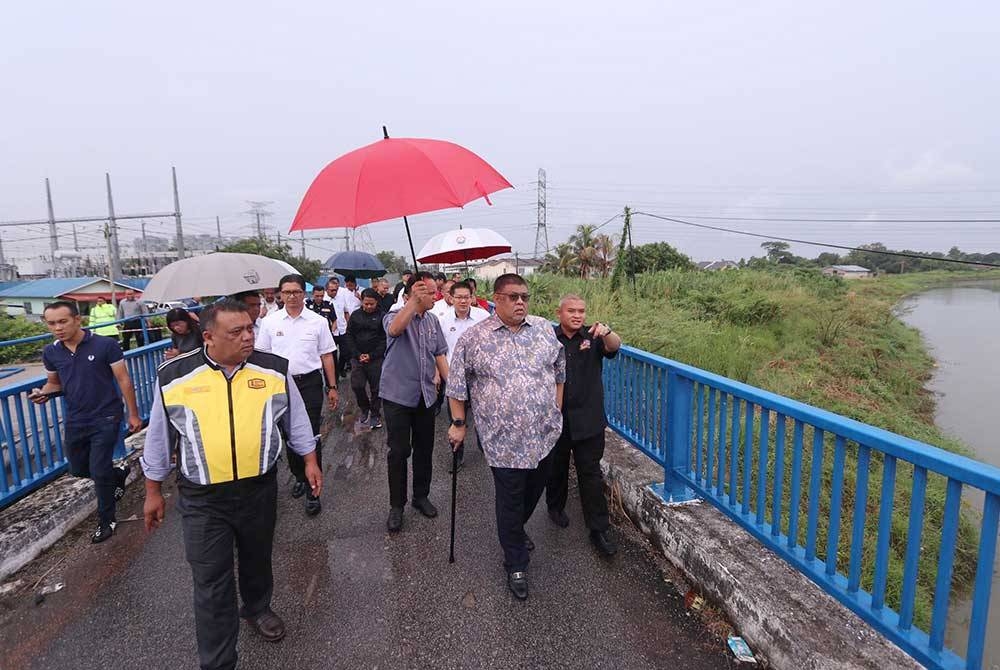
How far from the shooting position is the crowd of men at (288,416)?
2.22 meters

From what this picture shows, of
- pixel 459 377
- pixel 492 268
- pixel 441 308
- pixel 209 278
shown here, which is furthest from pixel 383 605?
pixel 492 268

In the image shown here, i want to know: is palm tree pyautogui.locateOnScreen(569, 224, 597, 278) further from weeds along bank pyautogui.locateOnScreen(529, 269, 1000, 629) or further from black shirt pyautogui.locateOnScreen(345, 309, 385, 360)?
black shirt pyautogui.locateOnScreen(345, 309, 385, 360)

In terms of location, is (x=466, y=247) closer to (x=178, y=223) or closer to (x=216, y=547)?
(x=216, y=547)

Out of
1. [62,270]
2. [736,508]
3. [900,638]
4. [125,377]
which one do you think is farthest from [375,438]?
[62,270]

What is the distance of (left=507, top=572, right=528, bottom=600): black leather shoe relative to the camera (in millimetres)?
Answer: 2799

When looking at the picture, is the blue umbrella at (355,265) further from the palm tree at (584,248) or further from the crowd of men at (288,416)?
the palm tree at (584,248)

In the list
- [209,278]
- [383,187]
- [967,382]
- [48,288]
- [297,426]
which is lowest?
[967,382]

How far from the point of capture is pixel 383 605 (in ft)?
9.11

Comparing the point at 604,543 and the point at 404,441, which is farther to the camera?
the point at 404,441

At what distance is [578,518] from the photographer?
365 centimetres

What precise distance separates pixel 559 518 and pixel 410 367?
1460 millimetres

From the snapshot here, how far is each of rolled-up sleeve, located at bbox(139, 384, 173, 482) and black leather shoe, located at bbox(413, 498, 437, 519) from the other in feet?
5.97

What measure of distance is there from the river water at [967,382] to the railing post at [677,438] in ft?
8.60

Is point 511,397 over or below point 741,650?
over
